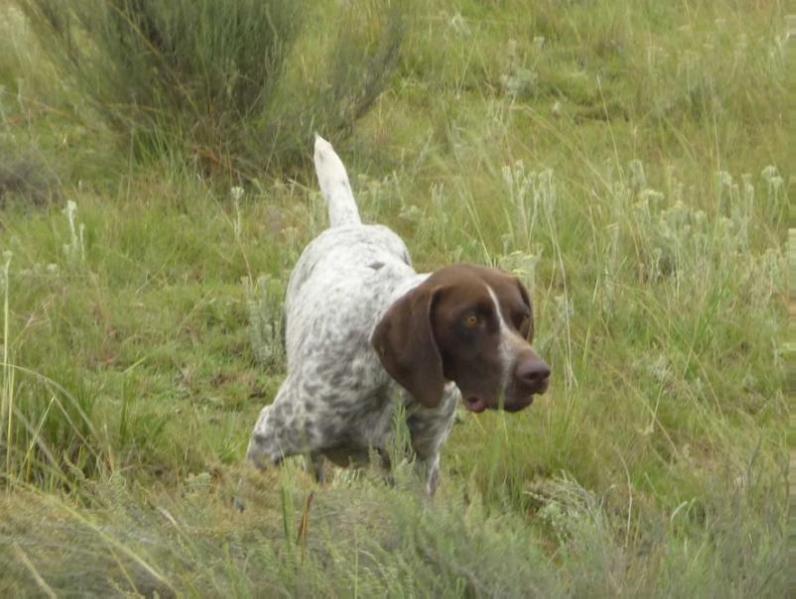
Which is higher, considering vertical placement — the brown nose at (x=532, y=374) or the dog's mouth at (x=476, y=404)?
the brown nose at (x=532, y=374)

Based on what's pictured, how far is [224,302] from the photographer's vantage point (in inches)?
264

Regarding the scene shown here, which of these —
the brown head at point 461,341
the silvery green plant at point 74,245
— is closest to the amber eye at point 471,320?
the brown head at point 461,341

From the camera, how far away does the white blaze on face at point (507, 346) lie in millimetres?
4422

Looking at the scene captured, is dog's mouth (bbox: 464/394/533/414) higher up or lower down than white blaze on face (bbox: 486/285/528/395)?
lower down

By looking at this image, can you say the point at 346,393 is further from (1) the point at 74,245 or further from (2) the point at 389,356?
(1) the point at 74,245

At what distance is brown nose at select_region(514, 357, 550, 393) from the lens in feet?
14.3

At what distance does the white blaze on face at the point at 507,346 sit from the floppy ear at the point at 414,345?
162mm

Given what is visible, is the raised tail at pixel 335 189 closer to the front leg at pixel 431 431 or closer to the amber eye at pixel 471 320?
the front leg at pixel 431 431

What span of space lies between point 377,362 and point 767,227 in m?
2.82

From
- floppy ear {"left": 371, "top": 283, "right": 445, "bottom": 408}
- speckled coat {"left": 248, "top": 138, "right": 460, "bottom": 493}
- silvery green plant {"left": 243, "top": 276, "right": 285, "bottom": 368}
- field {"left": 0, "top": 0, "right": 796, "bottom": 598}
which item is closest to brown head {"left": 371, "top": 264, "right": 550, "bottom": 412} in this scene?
floppy ear {"left": 371, "top": 283, "right": 445, "bottom": 408}

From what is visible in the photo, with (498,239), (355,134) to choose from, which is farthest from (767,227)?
(355,134)

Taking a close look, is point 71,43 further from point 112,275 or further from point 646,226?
point 646,226

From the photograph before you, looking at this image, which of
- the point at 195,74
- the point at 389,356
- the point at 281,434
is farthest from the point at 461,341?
the point at 195,74

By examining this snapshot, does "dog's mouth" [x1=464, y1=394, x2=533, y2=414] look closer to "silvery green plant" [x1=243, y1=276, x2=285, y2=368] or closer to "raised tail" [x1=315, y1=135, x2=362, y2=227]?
"raised tail" [x1=315, y1=135, x2=362, y2=227]
